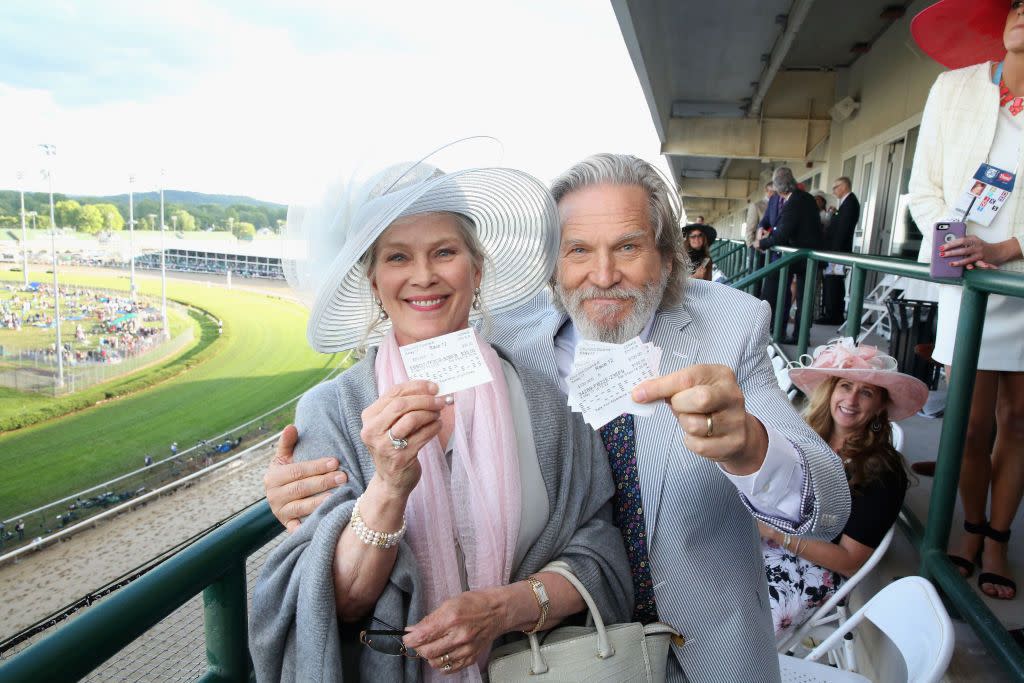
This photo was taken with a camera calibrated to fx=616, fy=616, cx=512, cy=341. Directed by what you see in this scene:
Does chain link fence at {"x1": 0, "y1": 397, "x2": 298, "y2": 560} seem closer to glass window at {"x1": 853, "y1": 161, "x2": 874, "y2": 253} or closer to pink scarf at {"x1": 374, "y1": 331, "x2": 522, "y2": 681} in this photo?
pink scarf at {"x1": 374, "y1": 331, "x2": 522, "y2": 681}

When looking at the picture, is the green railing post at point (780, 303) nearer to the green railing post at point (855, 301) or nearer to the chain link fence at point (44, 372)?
the green railing post at point (855, 301)

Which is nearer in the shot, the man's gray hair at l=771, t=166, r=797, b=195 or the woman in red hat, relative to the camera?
the woman in red hat

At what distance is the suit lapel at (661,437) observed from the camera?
1.46 meters

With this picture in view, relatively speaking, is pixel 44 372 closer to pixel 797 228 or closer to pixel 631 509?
pixel 631 509

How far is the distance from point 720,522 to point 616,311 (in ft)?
1.96

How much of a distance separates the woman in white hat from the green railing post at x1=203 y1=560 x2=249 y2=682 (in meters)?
0.03

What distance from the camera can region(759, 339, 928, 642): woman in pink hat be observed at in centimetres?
222

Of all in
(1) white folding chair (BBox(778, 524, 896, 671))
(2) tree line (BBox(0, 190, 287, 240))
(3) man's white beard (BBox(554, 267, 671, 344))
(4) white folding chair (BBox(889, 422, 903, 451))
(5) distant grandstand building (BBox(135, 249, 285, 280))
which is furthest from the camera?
(5) distant grandstand building (BBox(135, 249, 285, 280))

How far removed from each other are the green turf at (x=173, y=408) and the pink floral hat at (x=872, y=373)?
10.5ft

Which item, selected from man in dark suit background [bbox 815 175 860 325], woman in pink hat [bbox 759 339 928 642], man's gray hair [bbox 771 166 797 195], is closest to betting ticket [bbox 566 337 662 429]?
woman in pink hat [bbox 759 339 928 642]

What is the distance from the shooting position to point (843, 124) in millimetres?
11617

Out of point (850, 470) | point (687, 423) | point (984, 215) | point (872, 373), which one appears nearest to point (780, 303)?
point (872, 373)

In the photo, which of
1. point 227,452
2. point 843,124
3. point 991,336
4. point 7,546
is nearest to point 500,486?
point 991,336

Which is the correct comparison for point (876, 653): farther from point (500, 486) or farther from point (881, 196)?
point (881, 196)
